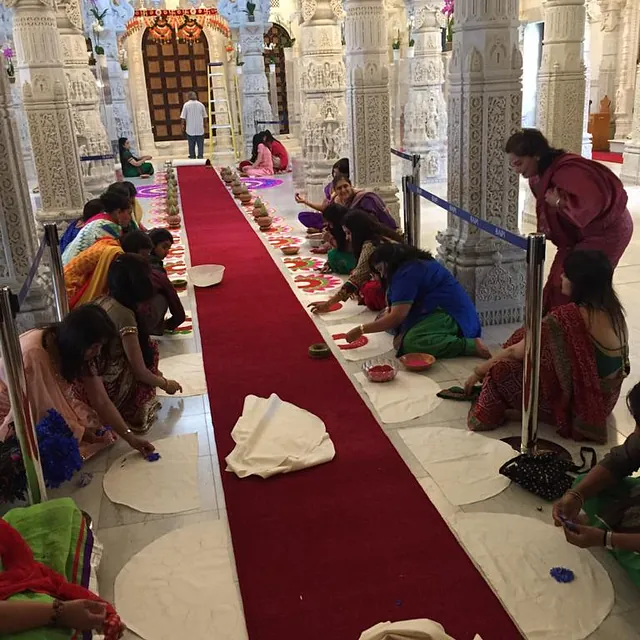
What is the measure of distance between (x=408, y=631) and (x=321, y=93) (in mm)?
8440

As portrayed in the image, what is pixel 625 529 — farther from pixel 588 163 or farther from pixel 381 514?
pixel 588 163

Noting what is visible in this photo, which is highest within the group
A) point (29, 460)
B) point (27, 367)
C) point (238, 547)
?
point (27, 367)

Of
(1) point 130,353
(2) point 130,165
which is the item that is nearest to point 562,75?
(1) point 130,353

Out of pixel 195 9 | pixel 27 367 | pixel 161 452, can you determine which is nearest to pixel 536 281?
pixel 161 452

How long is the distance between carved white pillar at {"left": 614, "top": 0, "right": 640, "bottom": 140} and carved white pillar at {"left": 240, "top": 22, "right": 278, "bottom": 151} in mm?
7532

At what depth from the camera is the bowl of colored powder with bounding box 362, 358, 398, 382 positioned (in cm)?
389

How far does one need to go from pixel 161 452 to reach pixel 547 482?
5.74ft

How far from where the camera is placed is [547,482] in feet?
9.20

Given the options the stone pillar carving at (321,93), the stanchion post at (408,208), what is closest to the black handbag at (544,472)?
the stanchion post at (408,208)

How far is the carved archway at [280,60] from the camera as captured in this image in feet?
59.4

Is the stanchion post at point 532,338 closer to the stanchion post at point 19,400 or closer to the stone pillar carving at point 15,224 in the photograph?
the stanchion post at point 19,400

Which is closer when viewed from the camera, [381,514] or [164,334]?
[381,514]

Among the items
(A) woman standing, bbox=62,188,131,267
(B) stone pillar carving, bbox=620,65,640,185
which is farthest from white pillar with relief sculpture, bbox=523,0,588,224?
(A) woman standing, bbox=62,188,131,267

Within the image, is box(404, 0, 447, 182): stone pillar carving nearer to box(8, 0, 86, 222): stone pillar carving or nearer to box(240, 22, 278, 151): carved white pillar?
box(8, 0, 86, 222): stone pillar carving
